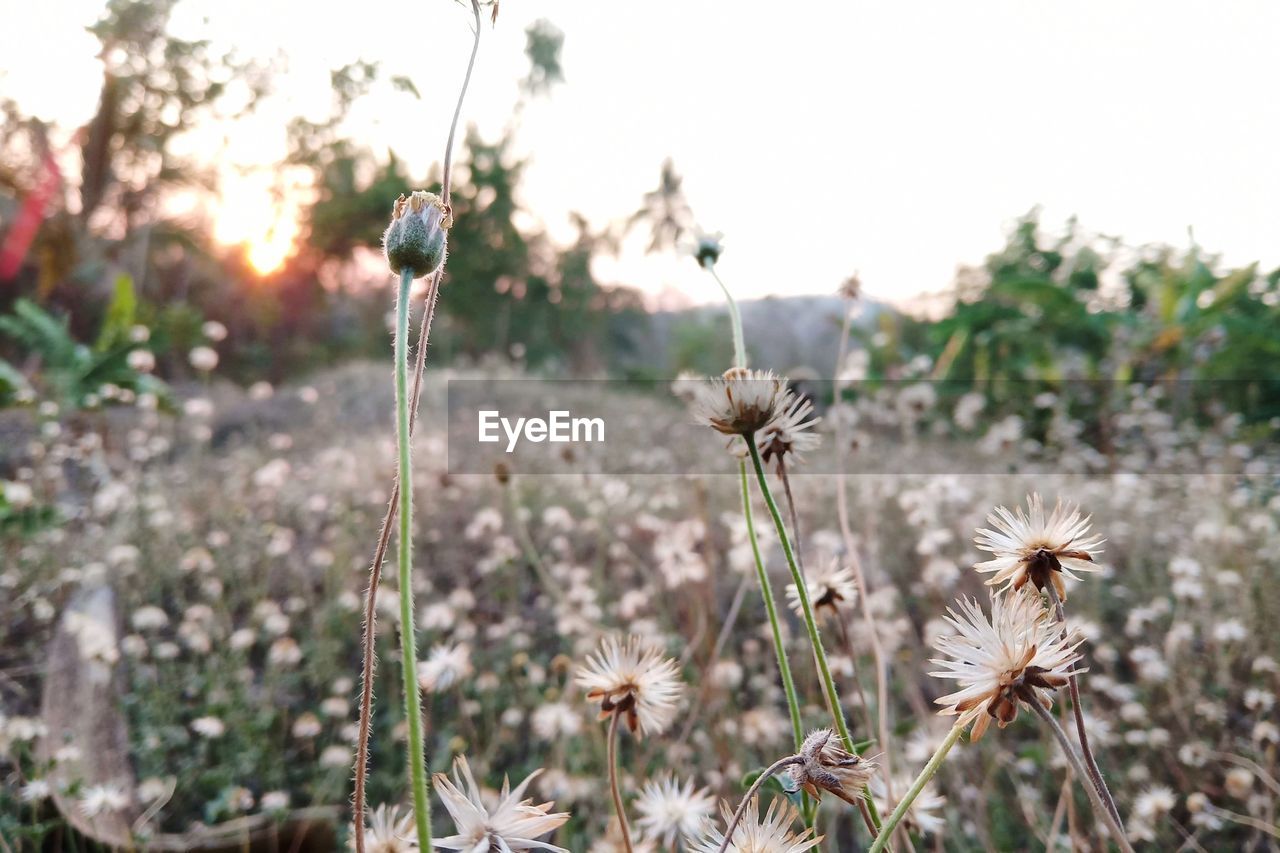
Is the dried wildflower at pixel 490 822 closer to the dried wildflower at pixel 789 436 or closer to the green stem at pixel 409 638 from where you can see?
the green stem at pixel 409 638

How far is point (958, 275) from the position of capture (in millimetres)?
6371

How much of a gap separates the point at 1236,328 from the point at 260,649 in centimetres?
481

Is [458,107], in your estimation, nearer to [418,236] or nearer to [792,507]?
[418,236]

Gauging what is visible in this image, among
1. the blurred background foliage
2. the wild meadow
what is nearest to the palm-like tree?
the blurred background foliage

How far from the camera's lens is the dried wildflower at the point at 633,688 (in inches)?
19.7

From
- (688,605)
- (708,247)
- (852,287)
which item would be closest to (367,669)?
(708,247)

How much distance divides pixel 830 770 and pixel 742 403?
192 mm

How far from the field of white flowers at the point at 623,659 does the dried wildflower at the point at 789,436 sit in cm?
1

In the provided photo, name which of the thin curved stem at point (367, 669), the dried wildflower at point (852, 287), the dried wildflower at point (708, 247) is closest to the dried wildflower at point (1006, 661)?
the thin curved stem at point (367, 669)

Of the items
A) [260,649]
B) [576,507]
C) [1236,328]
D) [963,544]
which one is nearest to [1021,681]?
[260,649]

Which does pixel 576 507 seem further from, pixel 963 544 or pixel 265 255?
pixel 265 255

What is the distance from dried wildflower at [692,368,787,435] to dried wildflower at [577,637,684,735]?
0.14m

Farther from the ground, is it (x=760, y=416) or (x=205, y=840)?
(x=760, y=416)

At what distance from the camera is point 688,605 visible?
230 cm
